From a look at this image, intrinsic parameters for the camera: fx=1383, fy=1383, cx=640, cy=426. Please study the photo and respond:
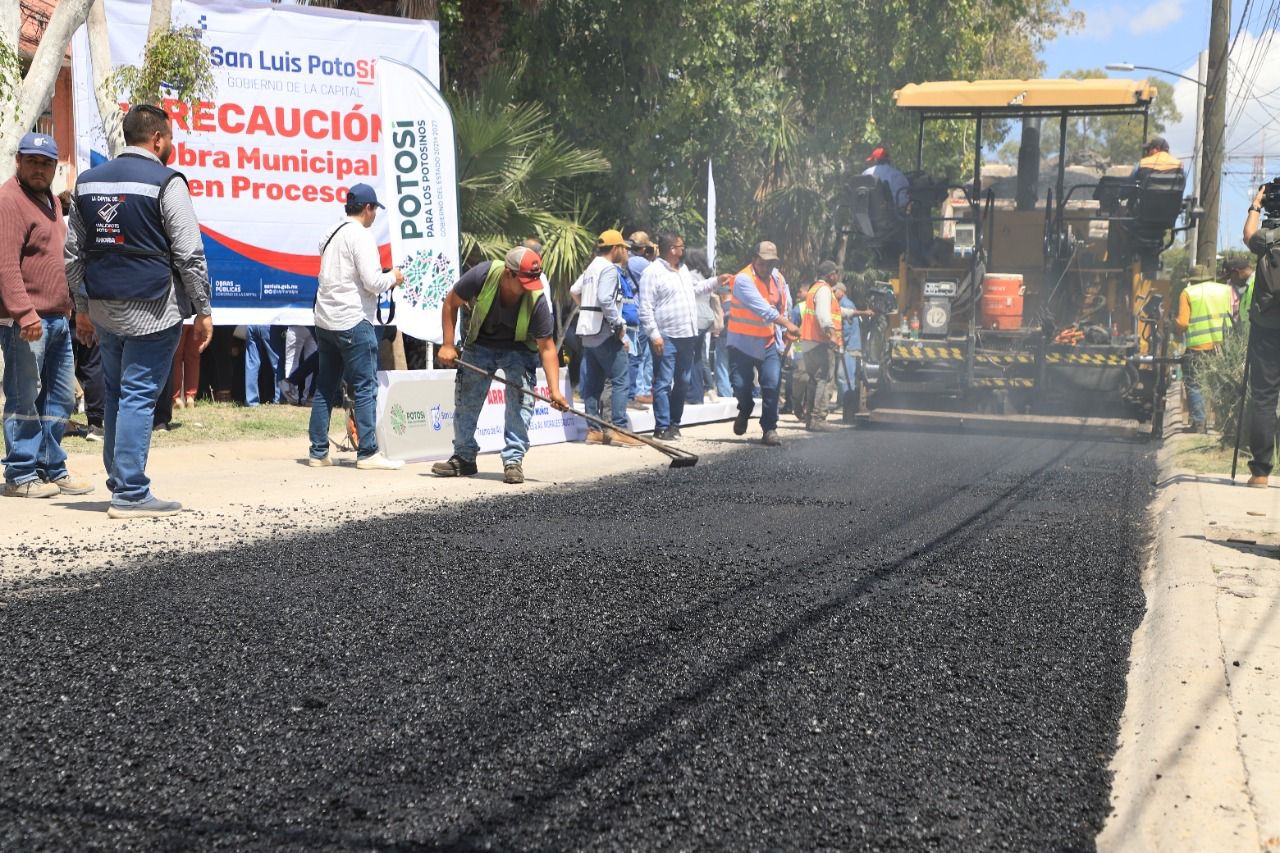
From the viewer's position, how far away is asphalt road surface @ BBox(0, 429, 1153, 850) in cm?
308

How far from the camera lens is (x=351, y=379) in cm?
923

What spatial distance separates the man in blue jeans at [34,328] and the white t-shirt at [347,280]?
1.91 m

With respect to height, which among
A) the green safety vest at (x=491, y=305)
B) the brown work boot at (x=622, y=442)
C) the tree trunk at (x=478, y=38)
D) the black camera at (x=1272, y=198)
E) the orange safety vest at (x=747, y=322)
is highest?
the tree trunk at (x=478, y=38)

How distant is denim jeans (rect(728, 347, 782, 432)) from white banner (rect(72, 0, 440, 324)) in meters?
3.54

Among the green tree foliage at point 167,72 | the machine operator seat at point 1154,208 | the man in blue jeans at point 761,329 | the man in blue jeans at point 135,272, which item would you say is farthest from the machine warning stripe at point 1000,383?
the man in blue jeans at point 135,272

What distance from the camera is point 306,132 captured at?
12922 millimetres

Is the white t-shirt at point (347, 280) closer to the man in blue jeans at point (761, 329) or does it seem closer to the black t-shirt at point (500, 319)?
the black t-shirt at point (500, 319)

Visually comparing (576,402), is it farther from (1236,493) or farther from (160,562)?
(160,562)

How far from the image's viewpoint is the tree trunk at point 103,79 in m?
11.1

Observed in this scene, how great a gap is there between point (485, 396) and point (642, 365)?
491cm

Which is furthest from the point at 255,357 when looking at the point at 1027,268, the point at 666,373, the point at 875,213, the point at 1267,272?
the point at 1267,272

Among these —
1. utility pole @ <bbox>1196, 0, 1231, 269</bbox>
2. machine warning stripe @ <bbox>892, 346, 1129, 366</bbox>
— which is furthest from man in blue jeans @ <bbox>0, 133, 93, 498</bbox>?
utility pole @ <bbox>1196, 0, 1231, 269</bbox>

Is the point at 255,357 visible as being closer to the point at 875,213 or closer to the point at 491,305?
the point at 491,305

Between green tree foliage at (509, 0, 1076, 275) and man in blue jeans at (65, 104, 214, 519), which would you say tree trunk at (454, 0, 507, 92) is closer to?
green tree foliage at (509, 0, 1076, 275)
